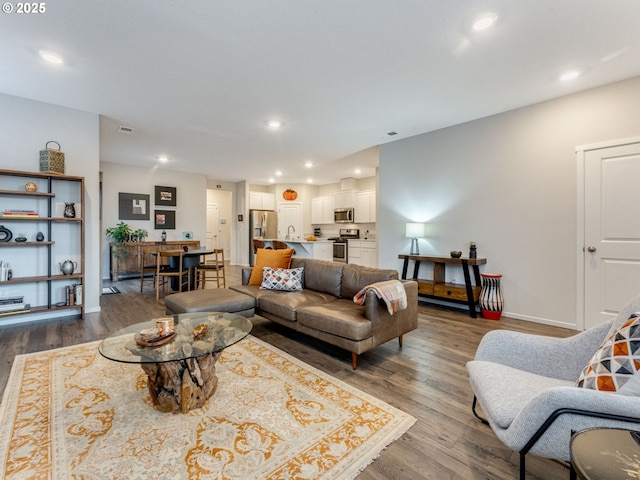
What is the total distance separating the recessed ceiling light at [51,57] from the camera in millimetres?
2611

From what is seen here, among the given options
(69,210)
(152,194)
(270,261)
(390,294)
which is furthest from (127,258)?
(390,294)

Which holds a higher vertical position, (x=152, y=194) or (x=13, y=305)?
(x=152, y=194)

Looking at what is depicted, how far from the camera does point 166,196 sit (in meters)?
7.39

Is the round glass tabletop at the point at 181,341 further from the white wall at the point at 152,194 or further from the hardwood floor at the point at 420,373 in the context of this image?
the white wall at the point at 152,194

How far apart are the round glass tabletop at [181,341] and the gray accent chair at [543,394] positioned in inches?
59.0

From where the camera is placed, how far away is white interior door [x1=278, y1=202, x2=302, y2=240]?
31.4ft

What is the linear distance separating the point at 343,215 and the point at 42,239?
659 cm

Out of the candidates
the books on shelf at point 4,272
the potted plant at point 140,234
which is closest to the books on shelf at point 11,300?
the books on shelf at point 4,272

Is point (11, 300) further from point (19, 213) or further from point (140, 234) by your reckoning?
point (140, 234)

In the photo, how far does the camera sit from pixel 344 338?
7.99ft

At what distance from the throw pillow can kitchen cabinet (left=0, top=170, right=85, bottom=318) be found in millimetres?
2446

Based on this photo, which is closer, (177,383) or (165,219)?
(177,383)

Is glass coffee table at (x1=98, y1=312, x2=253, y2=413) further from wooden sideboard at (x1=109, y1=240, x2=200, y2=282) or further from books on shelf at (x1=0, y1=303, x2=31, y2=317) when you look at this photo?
wooden sideboard at (x1=109, y1=240, x2=200, y2=282)

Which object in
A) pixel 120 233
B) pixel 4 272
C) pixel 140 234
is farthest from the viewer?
pixel 140 234
